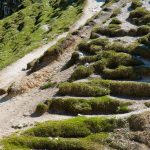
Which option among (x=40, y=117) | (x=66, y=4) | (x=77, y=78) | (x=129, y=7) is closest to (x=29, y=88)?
(x=77, y=78)

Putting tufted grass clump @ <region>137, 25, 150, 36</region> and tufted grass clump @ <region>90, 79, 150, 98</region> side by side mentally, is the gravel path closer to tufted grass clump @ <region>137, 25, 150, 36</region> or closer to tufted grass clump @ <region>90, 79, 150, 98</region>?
tufted grass clump @ <region>137, 25, 150, 36</region>

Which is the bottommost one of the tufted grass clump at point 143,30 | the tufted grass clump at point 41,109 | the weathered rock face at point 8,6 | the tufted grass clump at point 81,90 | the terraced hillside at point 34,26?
the weathered rock face at point 8,6

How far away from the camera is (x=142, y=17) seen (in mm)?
60031

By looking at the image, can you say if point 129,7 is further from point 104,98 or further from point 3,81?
point 104,98

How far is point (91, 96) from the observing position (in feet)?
133

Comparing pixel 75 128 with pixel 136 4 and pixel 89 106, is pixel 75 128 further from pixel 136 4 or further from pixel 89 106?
pixel 136 4

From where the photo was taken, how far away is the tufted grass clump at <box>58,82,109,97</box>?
40.5 metres

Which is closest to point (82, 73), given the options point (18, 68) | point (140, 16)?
point (140, 16)

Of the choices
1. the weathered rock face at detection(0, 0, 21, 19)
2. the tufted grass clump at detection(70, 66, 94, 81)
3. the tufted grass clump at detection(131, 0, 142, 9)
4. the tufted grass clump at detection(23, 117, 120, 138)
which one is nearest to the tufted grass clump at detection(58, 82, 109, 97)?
the tufted grass clump at detection(70, 66, 94, 81)

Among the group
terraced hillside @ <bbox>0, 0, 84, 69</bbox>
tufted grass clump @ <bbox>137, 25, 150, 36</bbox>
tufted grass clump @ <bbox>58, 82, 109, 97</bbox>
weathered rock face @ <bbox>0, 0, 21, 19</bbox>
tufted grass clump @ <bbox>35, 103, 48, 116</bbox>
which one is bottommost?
weathered rock face @ <bbox>0, 0, 21, 19</bbox>

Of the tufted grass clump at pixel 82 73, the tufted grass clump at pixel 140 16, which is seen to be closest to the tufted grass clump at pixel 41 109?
the tufted grass clump at pixel 82 73

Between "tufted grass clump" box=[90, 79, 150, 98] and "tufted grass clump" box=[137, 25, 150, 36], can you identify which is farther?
Result: "tufted grass clump" box=[137, 25, 150, 36]

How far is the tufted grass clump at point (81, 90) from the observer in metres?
40.5

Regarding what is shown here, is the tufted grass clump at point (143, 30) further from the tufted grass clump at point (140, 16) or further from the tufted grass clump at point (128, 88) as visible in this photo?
the tufted grass clump at point (128, 88)
